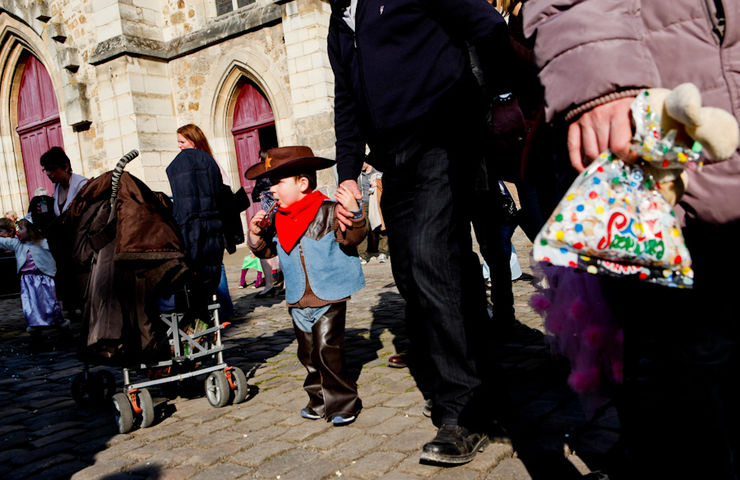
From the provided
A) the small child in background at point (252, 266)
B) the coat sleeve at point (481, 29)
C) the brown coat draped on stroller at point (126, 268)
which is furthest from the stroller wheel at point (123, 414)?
the small child in background at point (252, 266)

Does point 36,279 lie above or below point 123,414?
above

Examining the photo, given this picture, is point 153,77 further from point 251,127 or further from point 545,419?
point 545,419

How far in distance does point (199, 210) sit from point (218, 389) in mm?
1404

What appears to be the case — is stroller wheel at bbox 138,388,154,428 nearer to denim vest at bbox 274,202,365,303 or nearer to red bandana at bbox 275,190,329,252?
denim vest at bbox 274,202,365,303

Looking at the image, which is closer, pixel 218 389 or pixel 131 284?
pixel 131 284

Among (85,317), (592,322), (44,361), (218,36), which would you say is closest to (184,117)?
(218,36)

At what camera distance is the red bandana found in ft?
11.8

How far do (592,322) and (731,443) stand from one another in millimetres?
512

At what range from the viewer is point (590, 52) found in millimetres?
1322

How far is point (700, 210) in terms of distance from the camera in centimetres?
133

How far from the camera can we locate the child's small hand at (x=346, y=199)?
3.12m

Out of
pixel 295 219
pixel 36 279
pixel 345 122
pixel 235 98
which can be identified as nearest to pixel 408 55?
pixel 345 122

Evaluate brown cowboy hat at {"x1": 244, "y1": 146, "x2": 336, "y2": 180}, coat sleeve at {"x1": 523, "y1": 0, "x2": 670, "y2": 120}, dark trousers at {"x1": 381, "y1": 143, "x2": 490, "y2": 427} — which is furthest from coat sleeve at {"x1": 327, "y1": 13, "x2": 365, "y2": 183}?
coat sleeve at {"x1": 523, "y1": 0, "x2": 670, "y2": 120}

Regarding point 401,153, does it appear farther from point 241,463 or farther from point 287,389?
point 287,389
